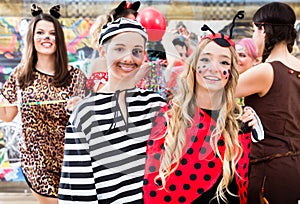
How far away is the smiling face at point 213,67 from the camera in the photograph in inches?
44.8

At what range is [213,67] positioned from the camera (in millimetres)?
1137

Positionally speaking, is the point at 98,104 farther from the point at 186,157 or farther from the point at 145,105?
the point at 186,157

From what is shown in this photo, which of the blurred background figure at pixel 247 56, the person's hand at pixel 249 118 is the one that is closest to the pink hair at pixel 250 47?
the blurred background figure at pixel 247 56

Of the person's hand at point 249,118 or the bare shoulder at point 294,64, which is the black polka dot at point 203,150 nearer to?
the person's hand at point 249,118

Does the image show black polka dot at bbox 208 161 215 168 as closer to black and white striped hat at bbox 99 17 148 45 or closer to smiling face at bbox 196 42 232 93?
smiling face at bbox 196 42 232 93

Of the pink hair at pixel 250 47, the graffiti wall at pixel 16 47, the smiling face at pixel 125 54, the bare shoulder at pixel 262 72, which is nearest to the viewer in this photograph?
the smiling face at pixel 125 54

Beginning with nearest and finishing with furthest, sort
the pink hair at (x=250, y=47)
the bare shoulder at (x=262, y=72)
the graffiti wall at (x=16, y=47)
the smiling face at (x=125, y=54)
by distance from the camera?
1. the smiling face at (x=125, y=54)
2. the bare shoulder at (x=262, y=72)
3. the pink hair at (x=250, y=47)
4. the graffiti wall at (x=16, y=47)

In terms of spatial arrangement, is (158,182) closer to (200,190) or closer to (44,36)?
(200,190)

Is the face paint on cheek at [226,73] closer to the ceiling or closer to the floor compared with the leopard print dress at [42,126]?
closer to the ceiling

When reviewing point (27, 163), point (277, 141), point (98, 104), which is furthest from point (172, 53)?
point (27, 163)

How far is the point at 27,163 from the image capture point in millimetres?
1965

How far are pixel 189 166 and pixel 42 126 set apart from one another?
93 centimetres

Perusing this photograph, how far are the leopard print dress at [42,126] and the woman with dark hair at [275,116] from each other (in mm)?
741

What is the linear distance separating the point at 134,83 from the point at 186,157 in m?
0.23
